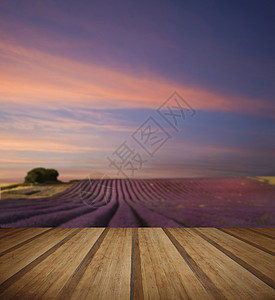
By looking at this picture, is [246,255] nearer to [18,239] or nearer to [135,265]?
[135,265]

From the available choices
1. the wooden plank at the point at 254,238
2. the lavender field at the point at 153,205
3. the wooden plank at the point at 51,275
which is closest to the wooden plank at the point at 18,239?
the lavender field at the point at 153,205

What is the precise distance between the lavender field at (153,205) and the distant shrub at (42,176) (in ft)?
2.25

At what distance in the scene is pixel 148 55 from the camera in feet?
14.0

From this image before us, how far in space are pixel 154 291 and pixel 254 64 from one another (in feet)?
15.0

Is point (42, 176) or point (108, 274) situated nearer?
point (108, 274)

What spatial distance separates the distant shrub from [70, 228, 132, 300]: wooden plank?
3.34 meters

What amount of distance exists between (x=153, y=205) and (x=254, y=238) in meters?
1.51

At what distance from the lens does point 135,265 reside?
67.9 inches

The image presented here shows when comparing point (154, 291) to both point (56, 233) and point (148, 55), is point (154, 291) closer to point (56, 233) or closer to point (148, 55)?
point (56, 233)

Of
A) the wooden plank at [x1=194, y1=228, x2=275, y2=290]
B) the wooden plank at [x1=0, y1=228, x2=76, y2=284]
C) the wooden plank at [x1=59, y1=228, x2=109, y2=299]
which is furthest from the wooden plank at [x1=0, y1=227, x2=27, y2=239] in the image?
the wooden plank at [x1=194, y1=228, x2=275, y2=290]

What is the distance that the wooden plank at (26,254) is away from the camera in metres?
1.63

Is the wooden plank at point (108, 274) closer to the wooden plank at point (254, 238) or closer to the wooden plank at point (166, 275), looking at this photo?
the wooden plank at point (166, 275)

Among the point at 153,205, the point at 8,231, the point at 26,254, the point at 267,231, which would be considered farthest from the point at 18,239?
the point at 267,231

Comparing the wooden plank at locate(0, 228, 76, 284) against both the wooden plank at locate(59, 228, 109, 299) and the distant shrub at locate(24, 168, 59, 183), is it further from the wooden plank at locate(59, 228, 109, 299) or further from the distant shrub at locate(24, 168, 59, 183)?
the distant shrub at locate(24, 168, 59, 183)
